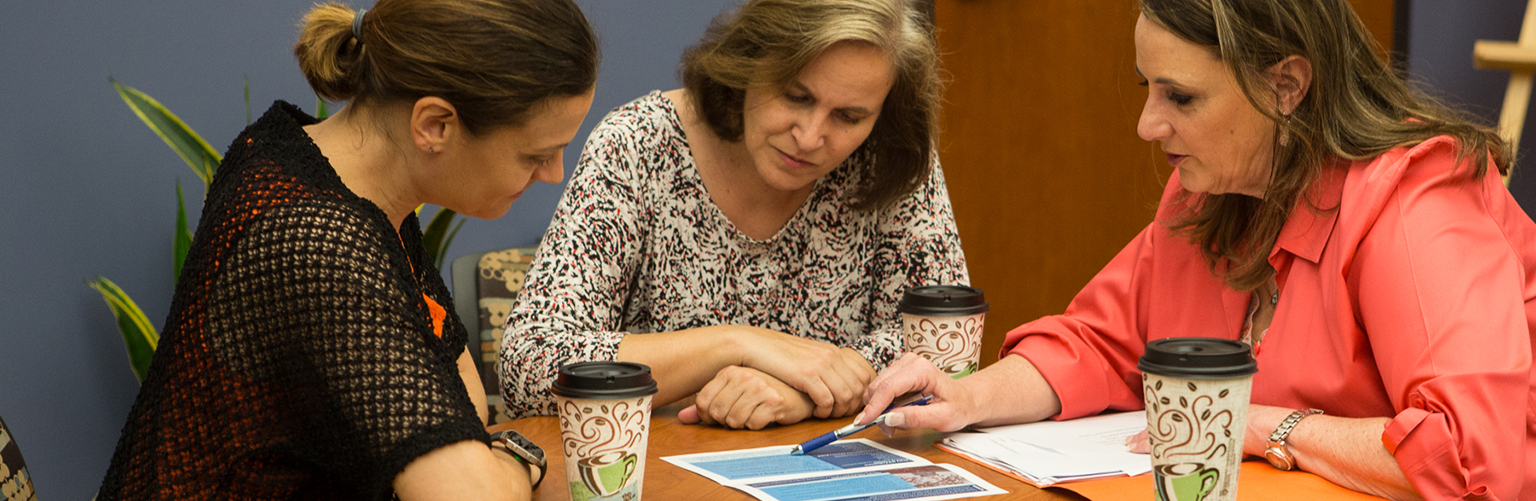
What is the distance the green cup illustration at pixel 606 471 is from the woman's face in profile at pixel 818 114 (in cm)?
84

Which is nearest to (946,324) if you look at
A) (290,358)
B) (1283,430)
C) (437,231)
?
(1283,430)

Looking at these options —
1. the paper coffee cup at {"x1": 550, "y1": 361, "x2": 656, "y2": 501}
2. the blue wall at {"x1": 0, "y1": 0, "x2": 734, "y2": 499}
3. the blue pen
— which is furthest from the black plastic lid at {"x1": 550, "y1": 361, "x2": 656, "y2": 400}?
the blue wall at {"x1": 0, "y1": 0, "x2": 734, "y2": 499}

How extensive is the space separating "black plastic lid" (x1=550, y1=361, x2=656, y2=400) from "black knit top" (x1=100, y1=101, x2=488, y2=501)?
0.34ft

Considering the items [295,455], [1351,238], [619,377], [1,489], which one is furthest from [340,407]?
[1351,238]

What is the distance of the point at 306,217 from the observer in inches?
42.7

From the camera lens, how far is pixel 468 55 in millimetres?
1196

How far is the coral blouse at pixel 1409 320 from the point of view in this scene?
3.63ft

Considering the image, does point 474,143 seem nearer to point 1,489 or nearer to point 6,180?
point 1,489

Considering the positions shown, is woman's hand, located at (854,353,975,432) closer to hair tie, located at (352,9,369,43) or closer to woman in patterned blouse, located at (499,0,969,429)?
woman in patterned blouse, located at (499,0,969,429)

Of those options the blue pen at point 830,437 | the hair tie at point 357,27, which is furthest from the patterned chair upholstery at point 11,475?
the blue pen at point 830,437

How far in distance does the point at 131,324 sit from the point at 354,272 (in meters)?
1.57

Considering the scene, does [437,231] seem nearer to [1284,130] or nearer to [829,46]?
[829,46]

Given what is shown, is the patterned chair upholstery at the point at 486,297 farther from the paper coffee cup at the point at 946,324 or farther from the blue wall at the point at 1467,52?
the blue wall at the point at 1467,52

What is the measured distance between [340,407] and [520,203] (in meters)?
2.20
